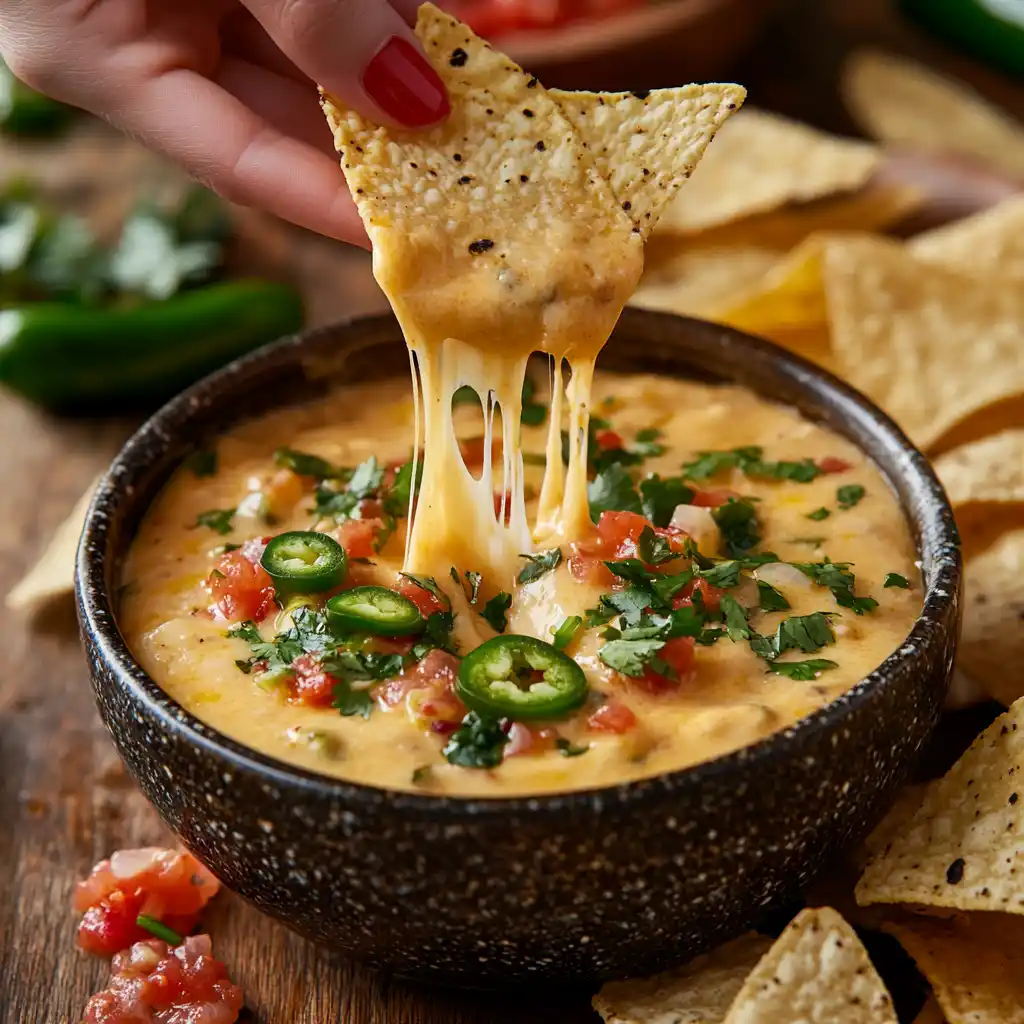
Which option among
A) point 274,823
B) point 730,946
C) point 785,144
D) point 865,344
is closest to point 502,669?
point 274,823

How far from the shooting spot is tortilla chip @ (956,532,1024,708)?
361 centimetres

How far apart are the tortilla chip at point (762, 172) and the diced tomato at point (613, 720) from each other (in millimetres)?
3000

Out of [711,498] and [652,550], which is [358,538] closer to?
[652,550]

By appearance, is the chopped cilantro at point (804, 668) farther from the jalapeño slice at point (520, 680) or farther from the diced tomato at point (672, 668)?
the jalapeño slice at point (520, 680)

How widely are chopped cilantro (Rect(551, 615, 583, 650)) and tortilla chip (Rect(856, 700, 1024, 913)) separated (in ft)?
2.50

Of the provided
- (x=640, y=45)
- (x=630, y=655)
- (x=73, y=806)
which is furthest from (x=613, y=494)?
(x=640, y=45)

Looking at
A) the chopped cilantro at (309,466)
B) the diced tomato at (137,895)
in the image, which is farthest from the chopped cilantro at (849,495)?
the diced tomato at (137,895)

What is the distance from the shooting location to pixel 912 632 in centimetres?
294

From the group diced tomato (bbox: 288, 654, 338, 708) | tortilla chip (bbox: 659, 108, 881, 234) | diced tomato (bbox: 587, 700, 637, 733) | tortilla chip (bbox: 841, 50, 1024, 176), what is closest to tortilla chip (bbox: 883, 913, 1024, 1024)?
diced tomato (bbox: 587, 700, 637, 733)

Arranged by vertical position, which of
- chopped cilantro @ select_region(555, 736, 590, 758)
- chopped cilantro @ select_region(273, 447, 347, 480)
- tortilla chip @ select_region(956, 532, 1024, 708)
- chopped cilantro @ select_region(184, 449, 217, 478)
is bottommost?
tortilla chip @ select_region(956, 532, 1024, 708)

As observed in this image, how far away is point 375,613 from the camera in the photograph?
3020 mm

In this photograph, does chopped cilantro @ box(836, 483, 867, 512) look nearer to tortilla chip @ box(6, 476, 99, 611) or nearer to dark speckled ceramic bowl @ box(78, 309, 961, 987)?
dark speckled ceramic bowl @ box(78, 309, 961, 987)

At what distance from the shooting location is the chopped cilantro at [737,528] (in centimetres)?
338

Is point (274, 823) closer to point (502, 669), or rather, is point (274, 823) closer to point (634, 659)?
point (502, 669)
